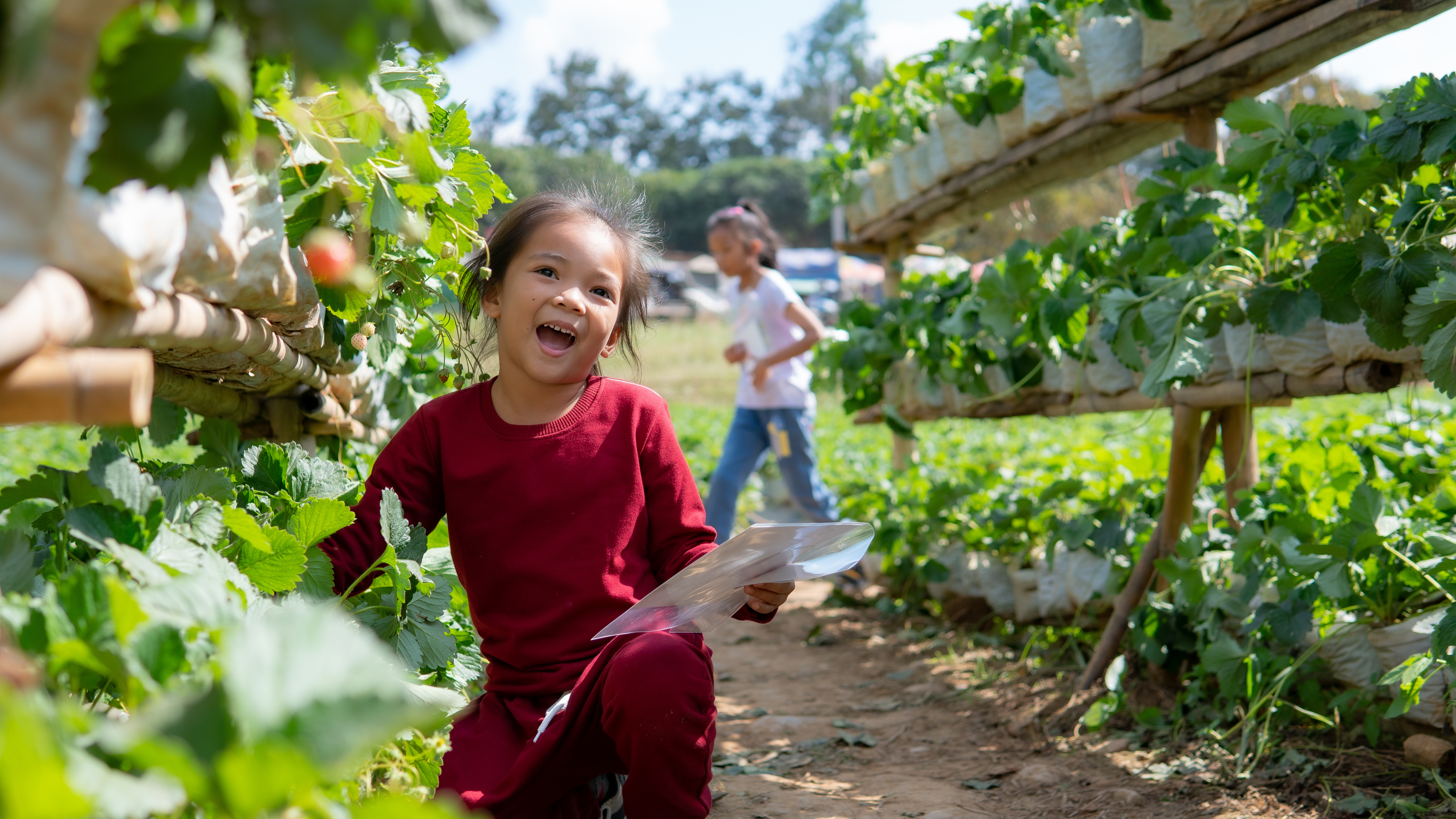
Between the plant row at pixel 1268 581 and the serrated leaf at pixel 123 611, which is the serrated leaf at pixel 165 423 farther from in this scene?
the plant row at pixel 1268 581

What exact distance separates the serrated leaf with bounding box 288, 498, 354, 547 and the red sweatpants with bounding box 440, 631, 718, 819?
19.4 inches

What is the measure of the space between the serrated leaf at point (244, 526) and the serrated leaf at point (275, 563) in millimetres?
54

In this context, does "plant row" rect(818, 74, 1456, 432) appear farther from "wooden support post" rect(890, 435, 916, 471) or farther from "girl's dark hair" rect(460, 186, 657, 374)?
"wooden support post" rect(890, 435, 916, 471)

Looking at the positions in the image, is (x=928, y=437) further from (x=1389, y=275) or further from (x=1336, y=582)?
(x=1389, y=275)

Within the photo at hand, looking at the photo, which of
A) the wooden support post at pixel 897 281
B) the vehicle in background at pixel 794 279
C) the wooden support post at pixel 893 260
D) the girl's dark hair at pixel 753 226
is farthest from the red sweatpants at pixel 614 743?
the vehicle in background at pixel 794 279

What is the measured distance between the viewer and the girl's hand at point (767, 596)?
5.45 ft

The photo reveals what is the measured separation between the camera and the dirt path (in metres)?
2.26

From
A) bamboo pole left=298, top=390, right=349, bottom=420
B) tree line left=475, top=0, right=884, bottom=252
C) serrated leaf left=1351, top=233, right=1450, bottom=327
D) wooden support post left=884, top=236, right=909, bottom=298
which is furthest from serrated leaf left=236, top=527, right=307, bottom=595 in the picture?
tree line left=475, top=0, right=884, bottom=252

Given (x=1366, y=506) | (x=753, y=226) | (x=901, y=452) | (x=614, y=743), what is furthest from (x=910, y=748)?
(x=901, y=452)

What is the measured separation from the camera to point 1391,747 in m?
2.26

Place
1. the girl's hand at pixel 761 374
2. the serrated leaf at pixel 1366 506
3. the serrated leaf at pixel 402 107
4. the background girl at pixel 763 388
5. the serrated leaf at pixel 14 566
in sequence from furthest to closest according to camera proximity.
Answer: the background girl at pixel 763 388 < the girl's hand at pixel 761 374 < the serrated leaf at pixel 1366 506 < the serrated leaf at pixel 402 107 < the serrated leaf at pixel 14 566

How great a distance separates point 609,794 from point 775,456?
3035 mm

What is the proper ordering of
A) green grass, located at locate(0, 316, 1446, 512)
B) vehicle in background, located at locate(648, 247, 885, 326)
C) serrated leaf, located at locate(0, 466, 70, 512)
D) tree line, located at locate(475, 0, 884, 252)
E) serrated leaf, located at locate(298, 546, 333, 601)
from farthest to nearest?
tree line, located at locate(475, 0, 884, 252) → vehicle in background, located at locate(648, 247, 885, 326) → green grass, located at locate(0, 316, 1446, 512) → serrated leaf, located at locate(298, 546, 333, 601) → serrated leaf, located at locate(0, 466, 70, 512)

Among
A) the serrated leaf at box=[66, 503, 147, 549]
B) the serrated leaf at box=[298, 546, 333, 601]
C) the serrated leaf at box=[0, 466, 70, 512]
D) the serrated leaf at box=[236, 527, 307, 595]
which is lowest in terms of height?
the serrated leaf at box=[298, 546, 333, 601]
